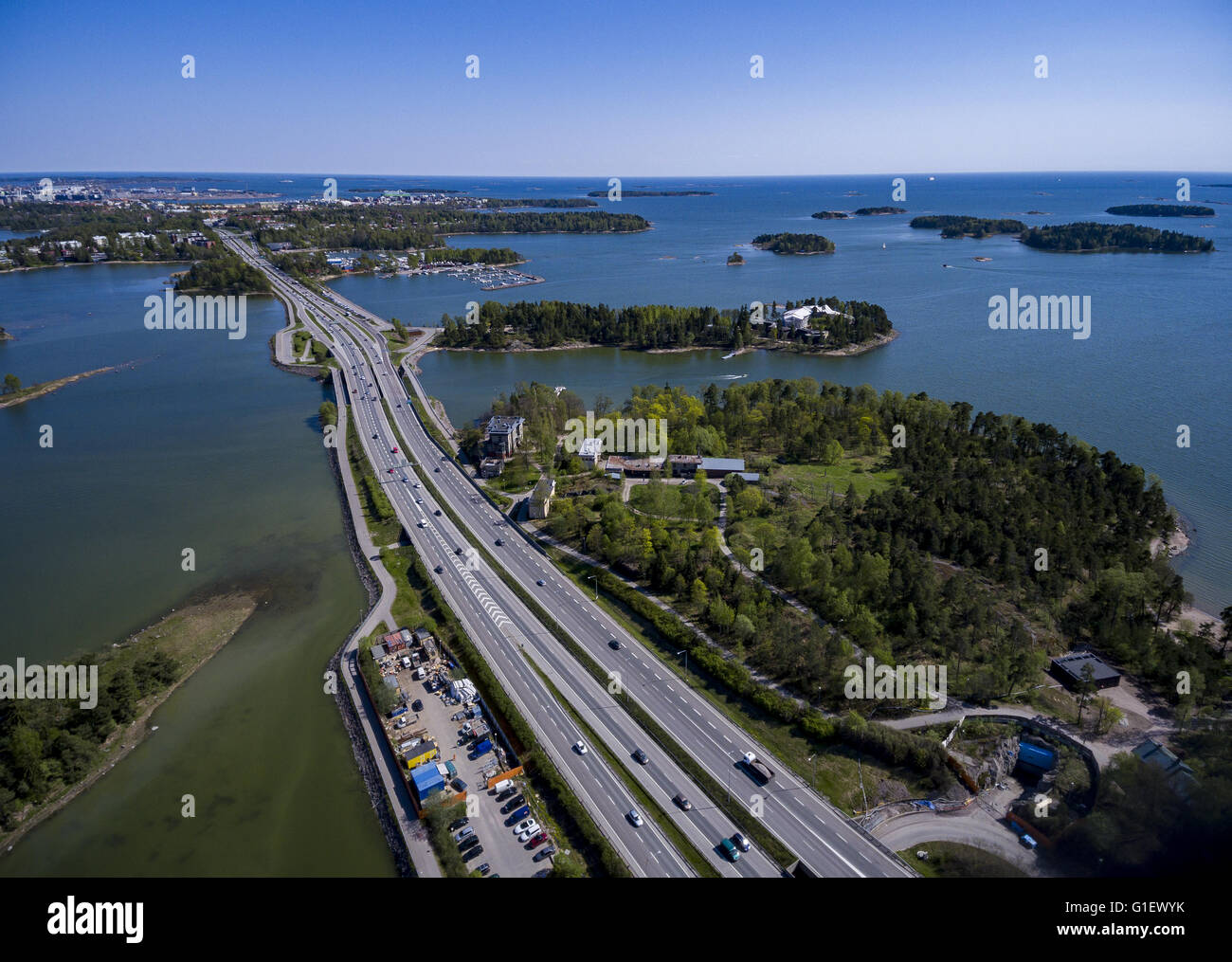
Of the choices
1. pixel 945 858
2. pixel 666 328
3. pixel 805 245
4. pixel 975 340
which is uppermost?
pixel 805 245

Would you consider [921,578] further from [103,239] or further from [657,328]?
[103,239]

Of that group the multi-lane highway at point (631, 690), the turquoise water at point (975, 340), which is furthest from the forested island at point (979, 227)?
the multi-lane highway at point (631, 690)

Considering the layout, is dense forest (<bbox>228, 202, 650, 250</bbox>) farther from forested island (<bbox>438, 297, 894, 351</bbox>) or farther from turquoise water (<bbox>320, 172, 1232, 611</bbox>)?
forested island (<bbox>438, 297, 894, 351</bbox>)

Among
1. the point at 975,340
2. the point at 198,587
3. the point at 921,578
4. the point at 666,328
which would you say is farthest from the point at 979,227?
the point at 198,587

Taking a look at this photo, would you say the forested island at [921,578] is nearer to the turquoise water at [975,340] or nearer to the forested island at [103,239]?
the turquoise water at [975,340]

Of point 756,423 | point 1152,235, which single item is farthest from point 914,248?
point 756,423

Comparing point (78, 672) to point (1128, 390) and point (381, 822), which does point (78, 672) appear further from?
point (1128, 390)

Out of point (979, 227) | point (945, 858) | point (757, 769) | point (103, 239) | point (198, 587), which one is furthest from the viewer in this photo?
point (979, 227)
